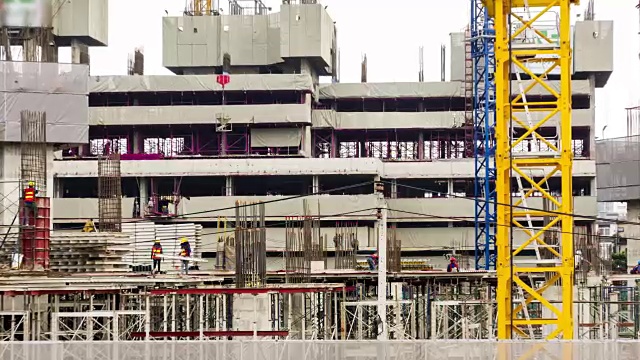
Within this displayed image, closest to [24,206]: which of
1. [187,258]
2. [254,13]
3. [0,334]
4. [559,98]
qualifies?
[187,258]

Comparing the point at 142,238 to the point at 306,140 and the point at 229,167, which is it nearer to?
the point at 229,167

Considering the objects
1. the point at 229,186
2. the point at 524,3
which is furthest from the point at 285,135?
the point at 524,3

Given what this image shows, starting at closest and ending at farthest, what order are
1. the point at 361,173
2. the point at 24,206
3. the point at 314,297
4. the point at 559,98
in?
the point at 559,98 < the point at 24,206 < the point at 314,297 < the point at 361,173

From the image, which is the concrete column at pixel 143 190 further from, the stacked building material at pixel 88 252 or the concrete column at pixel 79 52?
the stacked building material at pixel 88 252

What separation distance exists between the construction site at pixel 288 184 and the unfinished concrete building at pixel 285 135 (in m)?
0.16

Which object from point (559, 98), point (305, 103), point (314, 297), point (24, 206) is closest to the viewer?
point (559, 98)

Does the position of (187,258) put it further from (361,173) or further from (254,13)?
(254,13)

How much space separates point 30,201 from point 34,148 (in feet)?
23.1

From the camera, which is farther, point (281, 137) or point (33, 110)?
point (281, 137)

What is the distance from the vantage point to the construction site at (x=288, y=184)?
41.6 meters

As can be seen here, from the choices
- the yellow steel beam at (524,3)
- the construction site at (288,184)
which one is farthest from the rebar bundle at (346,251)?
the yellow steel beam at (524,3)

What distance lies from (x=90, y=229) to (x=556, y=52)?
85.9 feet

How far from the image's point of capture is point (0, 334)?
37156 millimetres

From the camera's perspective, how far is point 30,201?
45.4 m
